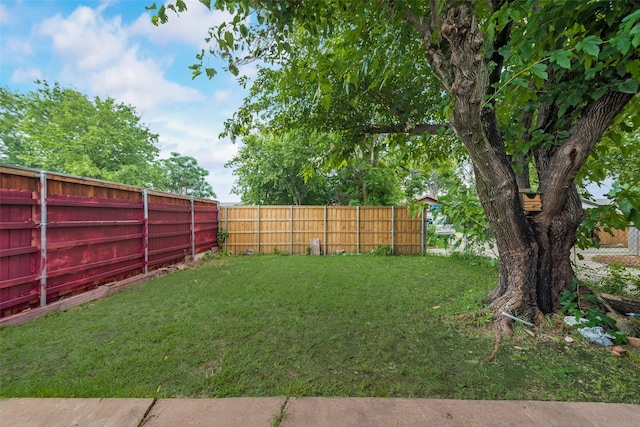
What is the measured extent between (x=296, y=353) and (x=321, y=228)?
715 centimetres

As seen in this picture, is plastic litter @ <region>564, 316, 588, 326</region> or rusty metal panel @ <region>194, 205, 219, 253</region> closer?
plastic litter @ <region>564, 316, 588, 326</region>

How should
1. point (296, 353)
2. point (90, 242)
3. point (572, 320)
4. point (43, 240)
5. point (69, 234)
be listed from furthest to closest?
point (90, 242) → point (69, 234) → point (43, 240) → point (572, 320) → point (296, 353)

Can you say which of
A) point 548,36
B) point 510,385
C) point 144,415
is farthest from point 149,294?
point 548,36

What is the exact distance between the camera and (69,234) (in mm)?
3758

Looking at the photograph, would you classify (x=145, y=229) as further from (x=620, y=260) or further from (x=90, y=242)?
(x=620, y=260)

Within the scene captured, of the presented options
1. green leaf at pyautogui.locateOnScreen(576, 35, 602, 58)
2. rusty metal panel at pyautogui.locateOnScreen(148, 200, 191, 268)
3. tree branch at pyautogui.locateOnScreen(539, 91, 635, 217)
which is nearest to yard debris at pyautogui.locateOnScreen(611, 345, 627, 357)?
tree branch at pyautogui.locateOnScreen(539, 91, 635, 217)

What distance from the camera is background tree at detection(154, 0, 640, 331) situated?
1.78 m

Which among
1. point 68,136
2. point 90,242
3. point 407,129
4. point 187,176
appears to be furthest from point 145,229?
point 187,176

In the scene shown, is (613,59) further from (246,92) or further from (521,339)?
(246,92)

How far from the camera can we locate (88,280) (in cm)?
400

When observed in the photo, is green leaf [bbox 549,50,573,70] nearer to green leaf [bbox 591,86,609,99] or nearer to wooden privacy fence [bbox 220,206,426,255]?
green leaf [bbox 591,86,609,99]

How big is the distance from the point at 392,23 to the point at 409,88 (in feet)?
4.80

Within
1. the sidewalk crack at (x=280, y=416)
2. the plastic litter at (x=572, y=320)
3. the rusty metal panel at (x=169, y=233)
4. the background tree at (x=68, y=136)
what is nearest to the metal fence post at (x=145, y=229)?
the rusty metal panel at (x=169, y=233)

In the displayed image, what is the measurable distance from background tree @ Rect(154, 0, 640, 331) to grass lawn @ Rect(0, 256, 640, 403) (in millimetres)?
597
